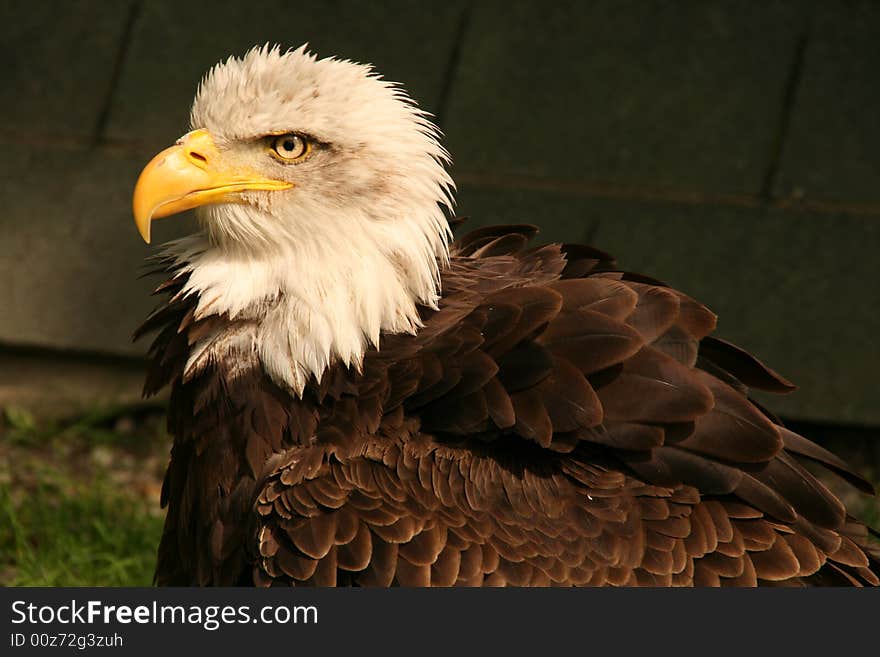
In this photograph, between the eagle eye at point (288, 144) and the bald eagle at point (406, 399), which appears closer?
the bald eagle at point (406, 399)

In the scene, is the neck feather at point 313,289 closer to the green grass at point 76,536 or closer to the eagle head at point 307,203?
the eagle head at point 307,203

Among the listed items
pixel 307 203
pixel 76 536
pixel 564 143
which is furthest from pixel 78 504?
pixel 564 143

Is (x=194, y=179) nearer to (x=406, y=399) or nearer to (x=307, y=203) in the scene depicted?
(x=307, y=203)

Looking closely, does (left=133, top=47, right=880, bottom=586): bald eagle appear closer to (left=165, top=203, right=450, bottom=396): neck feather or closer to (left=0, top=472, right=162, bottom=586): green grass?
(left=165, top=203, right=450, bottom=396): neck feather

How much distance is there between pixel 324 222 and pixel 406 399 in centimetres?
53

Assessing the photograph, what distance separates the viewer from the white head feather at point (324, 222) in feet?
11.3

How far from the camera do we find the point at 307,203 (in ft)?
11.4

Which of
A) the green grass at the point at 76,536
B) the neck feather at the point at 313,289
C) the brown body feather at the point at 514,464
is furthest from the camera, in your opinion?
the green grass at the point at 76,536

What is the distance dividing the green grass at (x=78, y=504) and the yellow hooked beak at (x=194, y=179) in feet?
6.29

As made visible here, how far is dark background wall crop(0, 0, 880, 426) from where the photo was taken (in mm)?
6055

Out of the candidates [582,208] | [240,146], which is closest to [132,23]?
[582,208]

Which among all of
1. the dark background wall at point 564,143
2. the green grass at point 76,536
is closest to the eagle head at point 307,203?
the green grass at point 76,536

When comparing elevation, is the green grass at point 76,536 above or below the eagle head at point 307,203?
below

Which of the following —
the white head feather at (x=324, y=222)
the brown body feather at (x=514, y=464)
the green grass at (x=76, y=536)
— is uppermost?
the white head feather at (x=324, y=222)
